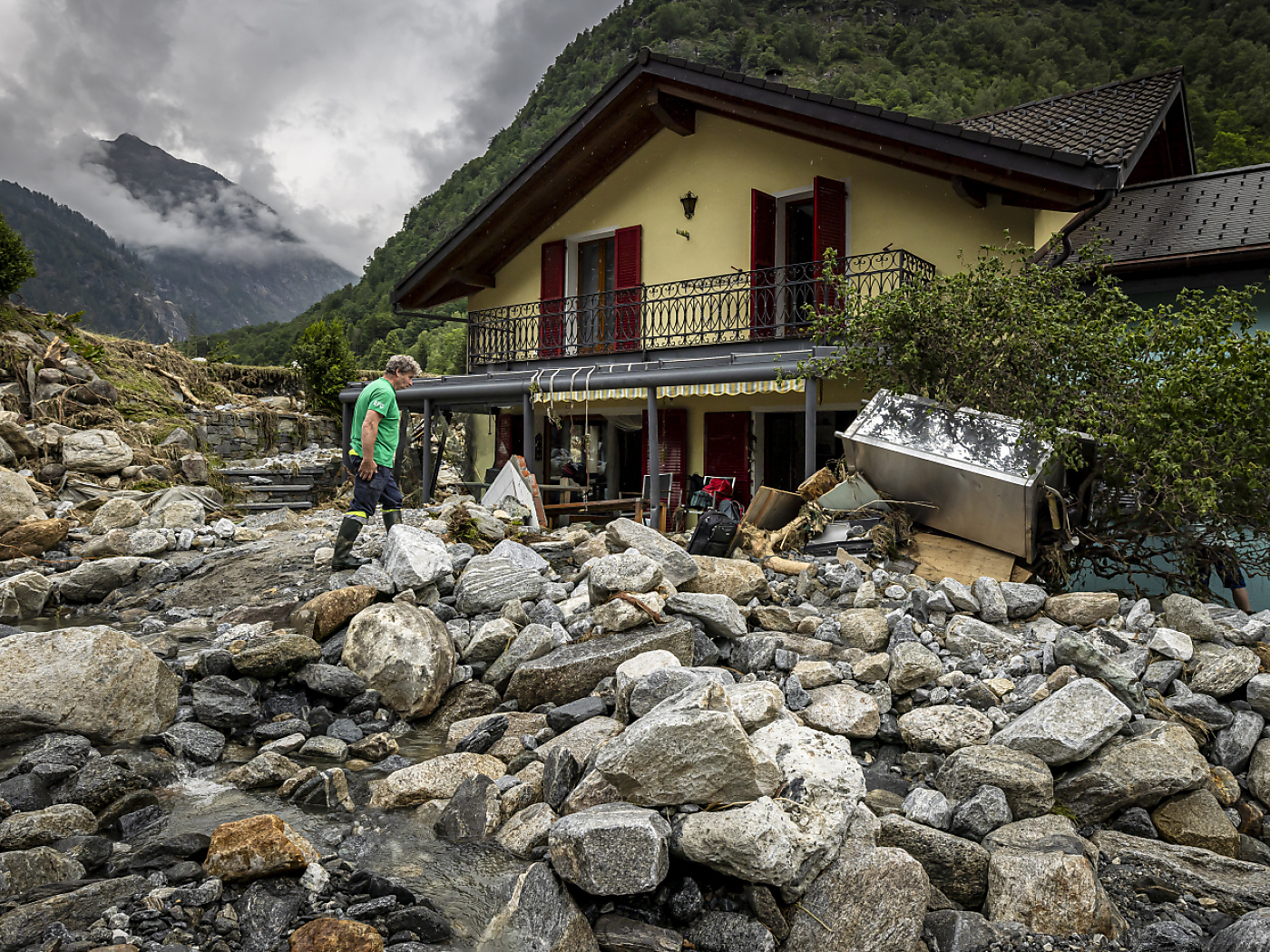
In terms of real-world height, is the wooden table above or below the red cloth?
below

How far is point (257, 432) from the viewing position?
17.1 meters

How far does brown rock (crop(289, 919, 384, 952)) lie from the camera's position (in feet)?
8.98

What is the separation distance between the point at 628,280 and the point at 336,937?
11643 millimetres

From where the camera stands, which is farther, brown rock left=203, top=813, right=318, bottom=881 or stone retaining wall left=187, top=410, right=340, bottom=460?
stone retaining wall left=187, top=410, right=340, bottom=460

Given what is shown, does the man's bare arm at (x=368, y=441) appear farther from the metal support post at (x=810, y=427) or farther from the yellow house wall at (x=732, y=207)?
the yellow house wall at (x=732, y=207)

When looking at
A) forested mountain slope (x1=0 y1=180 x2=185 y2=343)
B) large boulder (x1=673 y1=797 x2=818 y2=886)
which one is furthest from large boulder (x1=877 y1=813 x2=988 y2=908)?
forested mountain slope (x1=0 y1=180 x2=185 y2=343)

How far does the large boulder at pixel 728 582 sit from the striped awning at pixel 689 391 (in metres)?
3.49

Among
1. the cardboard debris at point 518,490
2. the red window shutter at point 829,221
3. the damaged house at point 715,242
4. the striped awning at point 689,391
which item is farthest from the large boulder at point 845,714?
the red window shutter at point 829,221

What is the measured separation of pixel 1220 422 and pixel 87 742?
716cm

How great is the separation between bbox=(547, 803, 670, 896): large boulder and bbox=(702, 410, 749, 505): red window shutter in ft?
30.8

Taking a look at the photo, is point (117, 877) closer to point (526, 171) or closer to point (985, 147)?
point (985, 147)

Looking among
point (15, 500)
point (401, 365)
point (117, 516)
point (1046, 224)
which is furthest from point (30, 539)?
point (1046, 224)

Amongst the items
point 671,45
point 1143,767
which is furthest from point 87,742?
point 671,45

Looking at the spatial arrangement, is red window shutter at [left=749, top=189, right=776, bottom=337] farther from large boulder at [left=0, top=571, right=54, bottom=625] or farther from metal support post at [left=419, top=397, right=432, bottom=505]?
large boulder at [left=0, top=571, right=54, bottom=625]
